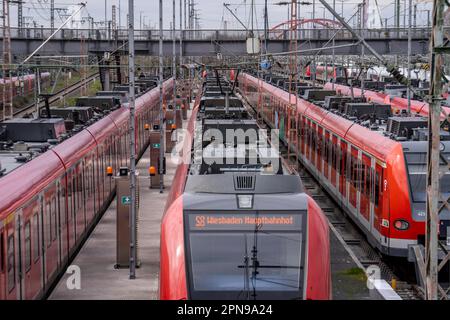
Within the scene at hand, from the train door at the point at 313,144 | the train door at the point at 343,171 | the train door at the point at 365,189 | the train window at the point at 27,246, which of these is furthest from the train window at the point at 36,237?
the train door at the point at 313,144

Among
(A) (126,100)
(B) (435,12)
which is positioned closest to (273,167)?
(B) (435,12)

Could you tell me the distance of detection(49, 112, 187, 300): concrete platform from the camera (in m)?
17.2

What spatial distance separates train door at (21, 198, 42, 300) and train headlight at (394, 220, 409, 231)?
6575mm

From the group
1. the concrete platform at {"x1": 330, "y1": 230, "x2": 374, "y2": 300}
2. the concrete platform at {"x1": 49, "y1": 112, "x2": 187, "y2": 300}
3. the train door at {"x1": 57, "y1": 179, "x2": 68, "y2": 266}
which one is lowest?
the concrete platform at {"x1": 49, "y1": 112, "x2": 187, "y2": 300}

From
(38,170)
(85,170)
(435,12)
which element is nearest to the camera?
(435,12)

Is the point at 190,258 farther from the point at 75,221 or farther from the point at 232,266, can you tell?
the point at 75,221

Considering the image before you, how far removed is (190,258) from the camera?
35.2 feet

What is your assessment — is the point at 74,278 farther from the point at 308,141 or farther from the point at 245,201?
the point at 308,141

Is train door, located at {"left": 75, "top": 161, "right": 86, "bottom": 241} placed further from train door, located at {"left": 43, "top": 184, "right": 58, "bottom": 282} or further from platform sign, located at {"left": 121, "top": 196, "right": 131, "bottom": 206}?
A: train door, located at {"left": 43, "top": 184, "right": 58, "bottom": 282}

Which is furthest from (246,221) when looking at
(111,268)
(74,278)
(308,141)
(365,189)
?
(308,141)

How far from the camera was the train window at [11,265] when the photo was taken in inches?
504

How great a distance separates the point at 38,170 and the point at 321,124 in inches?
570

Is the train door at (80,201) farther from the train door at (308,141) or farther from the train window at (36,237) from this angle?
the train door at (308,141)

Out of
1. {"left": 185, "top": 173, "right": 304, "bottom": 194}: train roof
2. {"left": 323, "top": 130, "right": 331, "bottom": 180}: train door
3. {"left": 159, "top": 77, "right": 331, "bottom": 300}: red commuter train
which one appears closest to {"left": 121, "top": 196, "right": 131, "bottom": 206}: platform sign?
{"left": 185, "top": 173, "right": 304, "bottom": 194}: train roof
